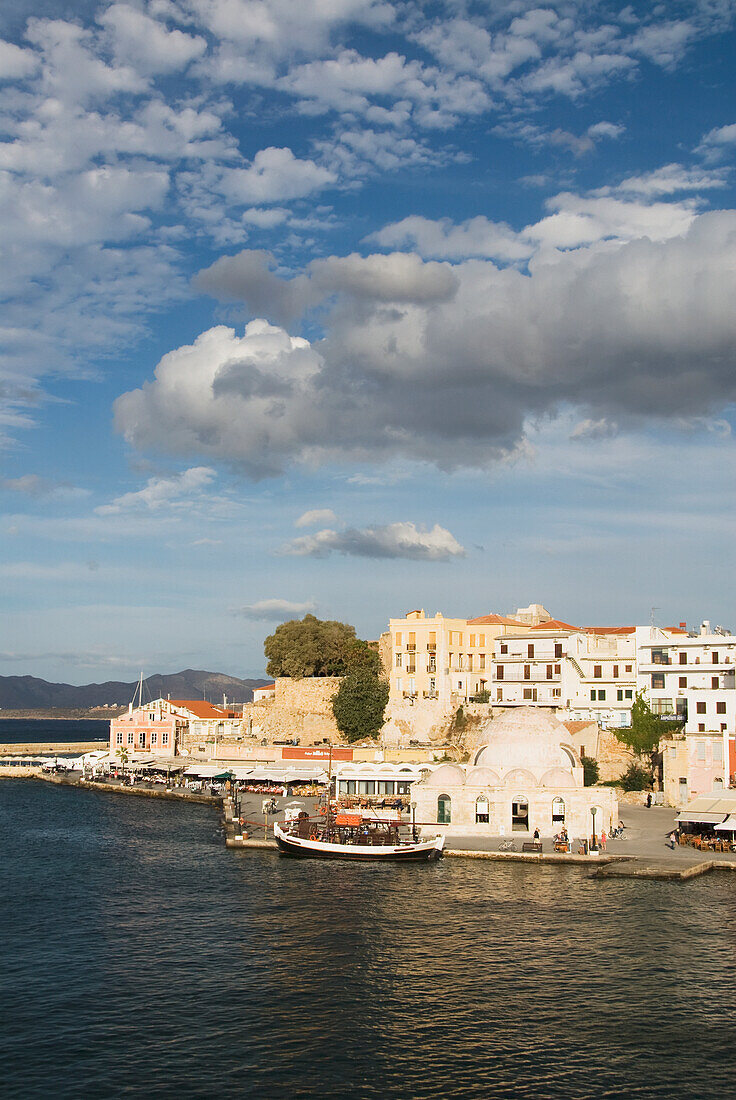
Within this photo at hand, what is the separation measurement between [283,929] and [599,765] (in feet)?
133

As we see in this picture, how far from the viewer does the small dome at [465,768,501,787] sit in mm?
57219

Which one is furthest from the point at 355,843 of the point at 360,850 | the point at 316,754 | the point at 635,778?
the point at 316,754

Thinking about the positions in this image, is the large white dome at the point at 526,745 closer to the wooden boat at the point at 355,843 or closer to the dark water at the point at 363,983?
the wooden boat at the point at 355,843

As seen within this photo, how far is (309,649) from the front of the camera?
103 meters

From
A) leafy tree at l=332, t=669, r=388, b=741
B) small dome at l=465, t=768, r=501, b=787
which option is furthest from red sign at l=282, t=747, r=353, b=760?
small dome at l=465, t=768, r=501, b=787

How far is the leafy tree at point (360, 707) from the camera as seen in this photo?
92.1m

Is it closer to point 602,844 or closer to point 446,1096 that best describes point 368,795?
point 602,844

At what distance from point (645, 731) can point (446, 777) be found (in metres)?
20.3

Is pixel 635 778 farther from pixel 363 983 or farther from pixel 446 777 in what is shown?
pixel 363 983

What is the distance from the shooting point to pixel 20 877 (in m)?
49.8

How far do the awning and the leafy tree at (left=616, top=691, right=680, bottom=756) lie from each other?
53.6 feet

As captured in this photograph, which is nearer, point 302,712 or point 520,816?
point 520,816

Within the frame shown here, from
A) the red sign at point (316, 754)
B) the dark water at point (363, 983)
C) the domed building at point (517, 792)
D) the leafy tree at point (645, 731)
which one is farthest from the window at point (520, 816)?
the red sign at point (316, 754)

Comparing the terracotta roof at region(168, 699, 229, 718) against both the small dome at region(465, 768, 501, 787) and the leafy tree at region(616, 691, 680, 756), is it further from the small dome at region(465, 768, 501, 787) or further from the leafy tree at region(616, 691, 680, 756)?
the small dome at region(465, 768, 501, 787)
